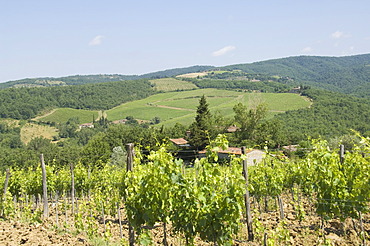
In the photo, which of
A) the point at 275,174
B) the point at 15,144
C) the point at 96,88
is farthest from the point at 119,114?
the point at 275,174

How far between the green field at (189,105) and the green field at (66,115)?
718 cm

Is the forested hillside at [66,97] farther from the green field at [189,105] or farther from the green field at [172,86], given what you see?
the green field at [189,105]

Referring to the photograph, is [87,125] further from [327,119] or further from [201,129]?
[327,119]

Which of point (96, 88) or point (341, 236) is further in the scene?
point (96, 88)

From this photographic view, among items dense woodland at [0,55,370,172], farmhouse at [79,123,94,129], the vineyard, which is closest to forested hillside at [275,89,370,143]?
dense woodland at [0,55,370,172]

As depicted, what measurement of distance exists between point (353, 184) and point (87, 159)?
151 feet

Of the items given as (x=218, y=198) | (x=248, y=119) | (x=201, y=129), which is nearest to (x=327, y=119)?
(x=248, y=119)

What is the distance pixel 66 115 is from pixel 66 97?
88.8ft

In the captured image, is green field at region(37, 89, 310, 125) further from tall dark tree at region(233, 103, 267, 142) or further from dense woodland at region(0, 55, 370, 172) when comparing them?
tall dark tree at region(233, 103, 267, 142)

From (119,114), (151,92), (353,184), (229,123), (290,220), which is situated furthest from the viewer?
(151,92)

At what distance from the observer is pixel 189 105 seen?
109000 mm

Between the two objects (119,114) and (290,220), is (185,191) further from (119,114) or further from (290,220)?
(119,114)

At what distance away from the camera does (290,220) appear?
33.8 ft

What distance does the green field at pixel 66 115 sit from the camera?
111 m
